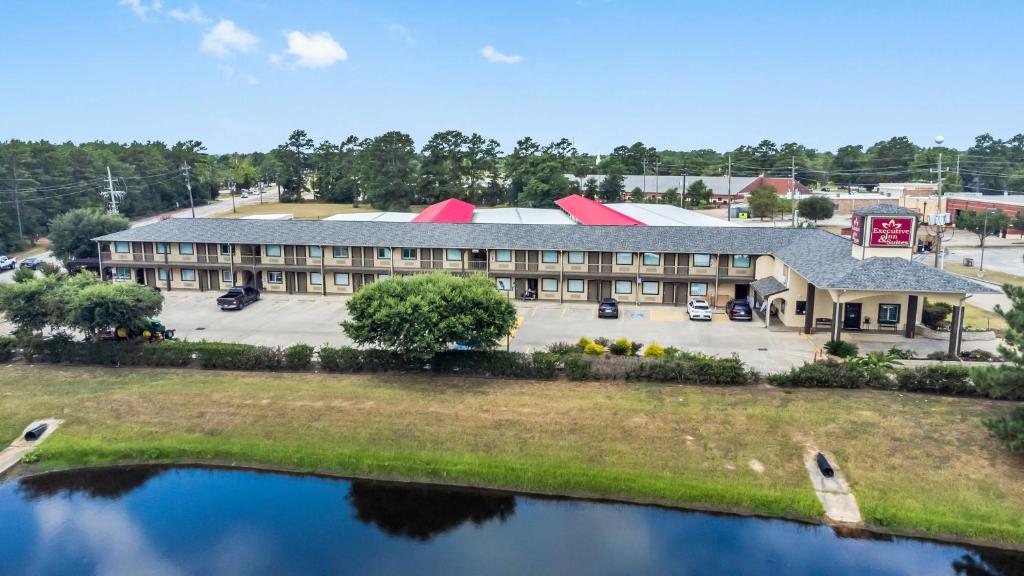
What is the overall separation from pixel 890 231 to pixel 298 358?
3568cm

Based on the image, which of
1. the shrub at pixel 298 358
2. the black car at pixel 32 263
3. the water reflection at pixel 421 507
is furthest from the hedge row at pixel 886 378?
the black car at pixel 32 263

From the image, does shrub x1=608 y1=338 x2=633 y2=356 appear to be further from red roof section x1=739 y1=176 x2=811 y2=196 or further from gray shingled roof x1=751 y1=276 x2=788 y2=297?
red roof section x1=739 y1=176 x2=811 y2=196

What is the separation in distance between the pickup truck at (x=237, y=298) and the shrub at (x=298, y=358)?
15880 millimetres

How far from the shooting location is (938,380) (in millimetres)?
34688

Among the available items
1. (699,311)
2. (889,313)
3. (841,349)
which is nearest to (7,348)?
(699,311)

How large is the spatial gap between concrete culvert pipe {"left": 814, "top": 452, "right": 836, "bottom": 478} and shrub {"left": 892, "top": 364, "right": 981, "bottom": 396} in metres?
9.40

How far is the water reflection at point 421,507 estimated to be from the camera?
2634cm

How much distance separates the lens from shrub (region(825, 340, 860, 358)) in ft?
129

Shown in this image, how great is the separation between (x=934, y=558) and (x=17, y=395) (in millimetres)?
42405

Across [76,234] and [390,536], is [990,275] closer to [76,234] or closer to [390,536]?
[390,536]

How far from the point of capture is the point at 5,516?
27.1 meters

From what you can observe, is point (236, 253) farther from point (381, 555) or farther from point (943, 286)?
point (943, 286)

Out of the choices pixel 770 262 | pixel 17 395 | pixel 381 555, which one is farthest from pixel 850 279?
pixel 17 395

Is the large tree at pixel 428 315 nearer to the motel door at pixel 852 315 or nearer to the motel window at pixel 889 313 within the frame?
the motel door at pixel 852 315
